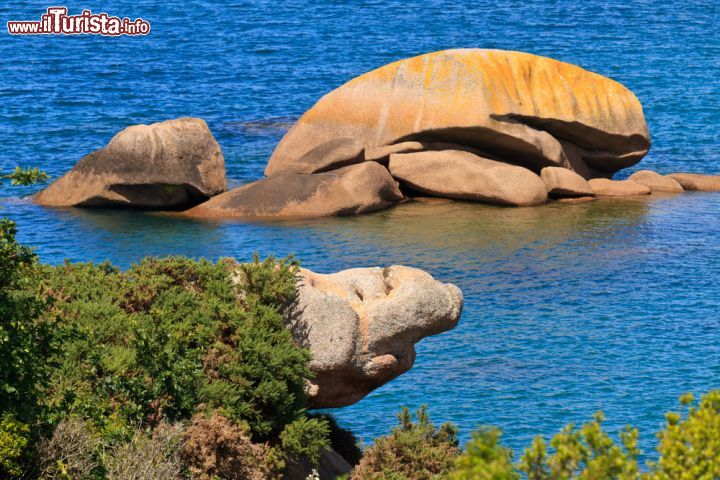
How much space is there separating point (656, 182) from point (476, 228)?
1052 cm

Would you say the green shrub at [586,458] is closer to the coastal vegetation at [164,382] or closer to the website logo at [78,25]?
the coastal vegetation at [164,382]

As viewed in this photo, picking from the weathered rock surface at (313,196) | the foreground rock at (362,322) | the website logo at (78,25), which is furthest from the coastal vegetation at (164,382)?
the website logo at (78,25)

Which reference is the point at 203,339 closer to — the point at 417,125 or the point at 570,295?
the point at 570,295

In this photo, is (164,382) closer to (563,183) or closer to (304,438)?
(304,438)

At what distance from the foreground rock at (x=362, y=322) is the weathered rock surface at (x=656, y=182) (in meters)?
25.7

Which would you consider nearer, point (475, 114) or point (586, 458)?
point (586, 458)

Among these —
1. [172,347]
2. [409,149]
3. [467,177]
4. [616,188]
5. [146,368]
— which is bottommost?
[616,188]

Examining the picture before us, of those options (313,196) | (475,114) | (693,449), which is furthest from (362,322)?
(475,114)

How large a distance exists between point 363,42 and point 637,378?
189 ft

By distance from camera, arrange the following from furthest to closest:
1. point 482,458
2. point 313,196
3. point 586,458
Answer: point 313,196, point 586,458, point 482,458

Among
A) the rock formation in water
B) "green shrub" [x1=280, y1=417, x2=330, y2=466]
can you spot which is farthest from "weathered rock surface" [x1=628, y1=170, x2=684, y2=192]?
"green shrub" [x1=280, y1=417, x2=330, y2=466]

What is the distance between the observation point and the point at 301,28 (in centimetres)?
8725

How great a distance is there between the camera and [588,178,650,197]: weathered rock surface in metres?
45.5

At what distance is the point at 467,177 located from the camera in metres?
43.4
